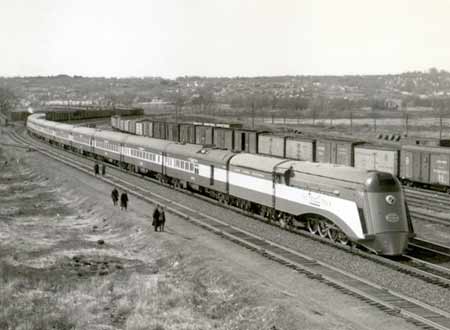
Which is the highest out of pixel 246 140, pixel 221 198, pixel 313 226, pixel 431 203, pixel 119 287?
pixel 246 140

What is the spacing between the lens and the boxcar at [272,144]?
175 ft

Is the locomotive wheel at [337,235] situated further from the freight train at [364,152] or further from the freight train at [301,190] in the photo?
the freight train at [364,152]

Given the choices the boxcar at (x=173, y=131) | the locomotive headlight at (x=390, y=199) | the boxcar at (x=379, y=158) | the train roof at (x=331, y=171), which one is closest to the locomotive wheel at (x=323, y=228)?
the train roof at (x=331, y=171)

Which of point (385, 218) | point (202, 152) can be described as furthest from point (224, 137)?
point (385, 218)

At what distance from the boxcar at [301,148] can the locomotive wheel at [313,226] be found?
23453mm

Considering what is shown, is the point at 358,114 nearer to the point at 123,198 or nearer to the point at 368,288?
the point at 123,198

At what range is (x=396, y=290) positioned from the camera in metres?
18.7

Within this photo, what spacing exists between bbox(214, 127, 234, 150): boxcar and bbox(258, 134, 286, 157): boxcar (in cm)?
497

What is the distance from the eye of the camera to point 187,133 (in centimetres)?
7275

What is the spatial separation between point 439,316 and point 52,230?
70.6 feet

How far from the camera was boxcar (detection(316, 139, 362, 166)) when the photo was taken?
152 feet

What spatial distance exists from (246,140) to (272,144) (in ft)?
16.6

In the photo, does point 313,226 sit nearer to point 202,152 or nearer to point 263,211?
point 263,211

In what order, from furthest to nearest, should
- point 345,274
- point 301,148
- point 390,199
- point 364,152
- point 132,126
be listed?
point 132,126 → point 301,148 → point 364,152 → point 390,199 → point 345,274
